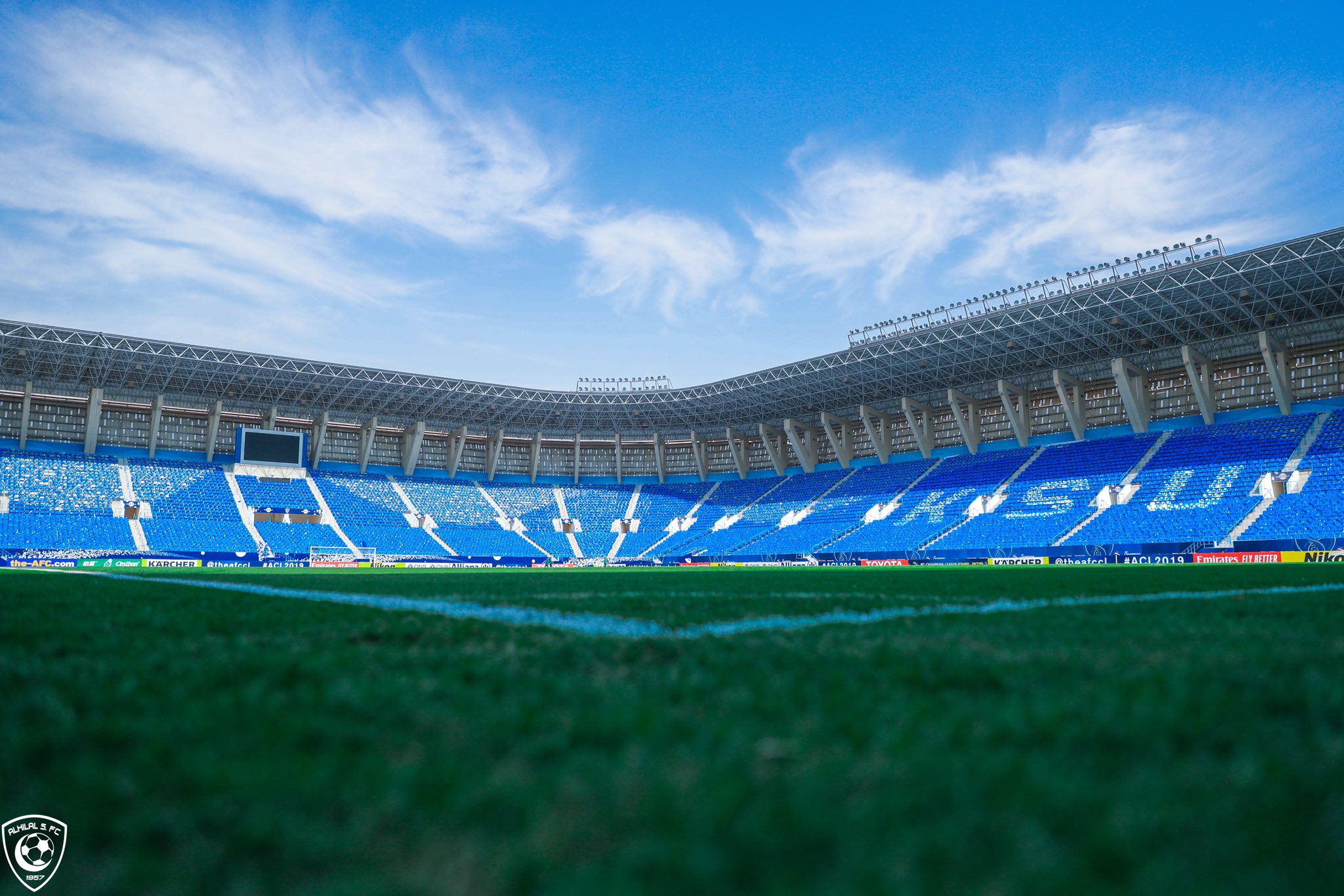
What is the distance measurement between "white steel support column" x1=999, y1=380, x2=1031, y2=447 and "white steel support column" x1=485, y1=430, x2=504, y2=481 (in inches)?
1229

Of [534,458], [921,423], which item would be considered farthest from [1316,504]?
[534,458]

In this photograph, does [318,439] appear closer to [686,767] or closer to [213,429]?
[213,429]

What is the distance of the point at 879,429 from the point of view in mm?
50219

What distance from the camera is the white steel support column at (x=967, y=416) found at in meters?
44.5

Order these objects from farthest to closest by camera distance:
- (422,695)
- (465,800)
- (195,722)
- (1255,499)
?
(1255,499) → (422,695) → (195,722) → (465,800)

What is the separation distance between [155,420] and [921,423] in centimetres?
4294

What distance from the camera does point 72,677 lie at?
313 centimetres

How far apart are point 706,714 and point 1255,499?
36.3 metres

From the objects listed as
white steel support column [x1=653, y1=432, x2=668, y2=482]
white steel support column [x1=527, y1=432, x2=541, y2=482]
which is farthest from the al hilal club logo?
white steel support column [x1=653, y1=432, x2=668, y2=482]

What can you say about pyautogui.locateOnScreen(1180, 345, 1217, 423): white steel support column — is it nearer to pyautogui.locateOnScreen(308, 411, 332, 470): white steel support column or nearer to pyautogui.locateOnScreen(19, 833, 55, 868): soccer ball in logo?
pyautogui.locateOnScreen(19, 833, 55, 868): soccer ball in logo

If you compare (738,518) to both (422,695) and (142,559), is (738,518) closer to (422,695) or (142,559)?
(142,559)

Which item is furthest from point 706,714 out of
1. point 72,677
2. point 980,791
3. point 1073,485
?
point 1073,485

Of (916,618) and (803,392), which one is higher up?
(803,392)

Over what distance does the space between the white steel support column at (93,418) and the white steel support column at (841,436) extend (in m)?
39.7
